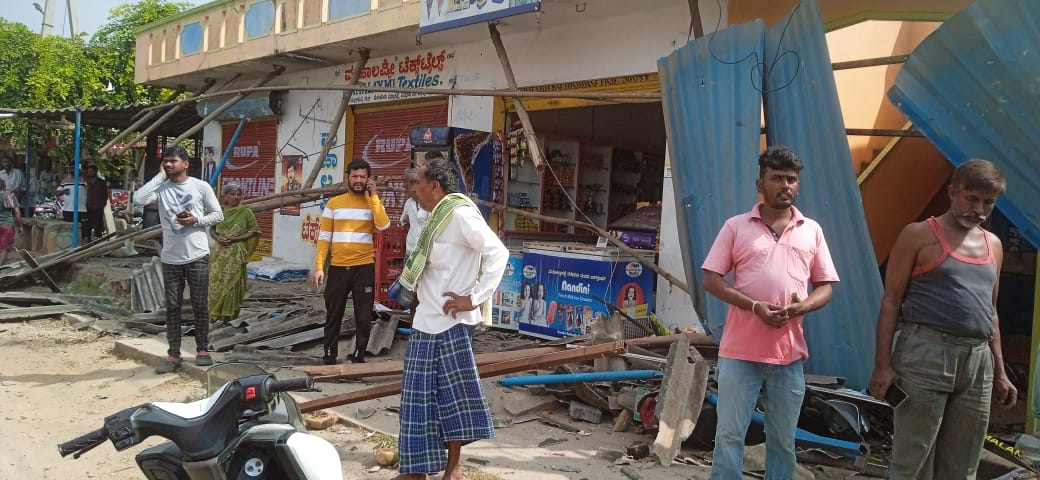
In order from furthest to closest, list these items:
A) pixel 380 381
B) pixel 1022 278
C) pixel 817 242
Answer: pixel 1022 278 → pixel 380 381 → pixel 817 242

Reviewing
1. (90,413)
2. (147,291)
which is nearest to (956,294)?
(90,413)

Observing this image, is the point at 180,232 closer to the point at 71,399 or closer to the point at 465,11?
the point at 71,399

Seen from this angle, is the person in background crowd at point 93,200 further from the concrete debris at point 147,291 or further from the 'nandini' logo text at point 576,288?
the 'nandini' logo text at point 576,288

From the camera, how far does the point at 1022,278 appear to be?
6.89 m

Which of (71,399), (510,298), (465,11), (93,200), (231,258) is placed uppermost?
(465,11)

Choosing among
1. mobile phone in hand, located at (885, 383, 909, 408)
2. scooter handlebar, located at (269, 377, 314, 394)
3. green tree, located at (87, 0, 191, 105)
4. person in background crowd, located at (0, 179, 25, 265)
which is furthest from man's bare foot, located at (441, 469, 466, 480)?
green tree, located at (87, 0, 191, 105)

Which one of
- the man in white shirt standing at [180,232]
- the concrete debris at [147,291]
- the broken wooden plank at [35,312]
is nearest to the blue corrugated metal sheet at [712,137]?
the man in white shirt standing at [180,232]

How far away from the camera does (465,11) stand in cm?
852

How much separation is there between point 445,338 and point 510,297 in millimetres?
4782

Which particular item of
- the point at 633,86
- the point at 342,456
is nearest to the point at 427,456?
the point at 342,456

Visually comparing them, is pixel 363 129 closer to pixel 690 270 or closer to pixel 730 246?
pixel 690 270

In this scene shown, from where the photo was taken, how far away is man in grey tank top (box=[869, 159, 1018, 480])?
302cm

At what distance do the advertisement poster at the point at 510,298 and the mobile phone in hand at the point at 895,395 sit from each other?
5.40 meters

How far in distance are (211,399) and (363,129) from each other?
35.9 ft
